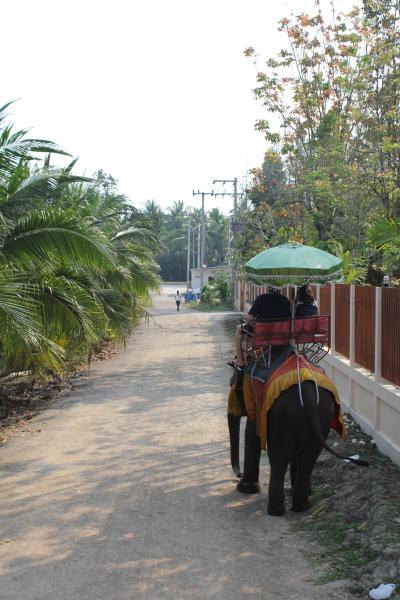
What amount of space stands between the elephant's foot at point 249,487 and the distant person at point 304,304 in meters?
1.63

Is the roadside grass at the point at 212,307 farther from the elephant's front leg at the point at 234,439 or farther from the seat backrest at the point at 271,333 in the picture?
the seat backrest at the point at 271,333

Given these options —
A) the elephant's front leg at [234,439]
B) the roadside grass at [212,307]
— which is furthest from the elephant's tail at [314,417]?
the roadside grass at [212,307]

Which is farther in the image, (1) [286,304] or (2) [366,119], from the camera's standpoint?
(2) [366,119]

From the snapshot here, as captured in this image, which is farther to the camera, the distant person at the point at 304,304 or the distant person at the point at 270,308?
the distant person at the point at 304,304

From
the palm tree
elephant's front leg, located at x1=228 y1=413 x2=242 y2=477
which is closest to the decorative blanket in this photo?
elephant's front leg, located at x1=228 y1=413 x2=242 y2=477

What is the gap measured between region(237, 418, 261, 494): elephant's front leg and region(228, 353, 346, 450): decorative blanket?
0.68 ft

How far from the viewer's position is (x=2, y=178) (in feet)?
31.8

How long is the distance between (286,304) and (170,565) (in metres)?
2.60

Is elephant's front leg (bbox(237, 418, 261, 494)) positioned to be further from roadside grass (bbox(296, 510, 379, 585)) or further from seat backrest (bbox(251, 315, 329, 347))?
roadside grass (bbox(296, 510, 379, 585))

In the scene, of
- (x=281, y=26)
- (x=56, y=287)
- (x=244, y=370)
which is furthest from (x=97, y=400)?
(x=281, y=26)

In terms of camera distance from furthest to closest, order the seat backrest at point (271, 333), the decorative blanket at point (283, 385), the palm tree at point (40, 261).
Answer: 1. the palm tree at point (40, 261)
2. the seat backrest at point (271, 333)
3. the decorative blanket at point (283, 385)

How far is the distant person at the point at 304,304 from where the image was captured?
23.4 ft

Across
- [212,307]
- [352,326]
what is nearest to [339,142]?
[352,326]

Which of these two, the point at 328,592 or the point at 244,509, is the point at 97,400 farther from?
the point at 328,592
